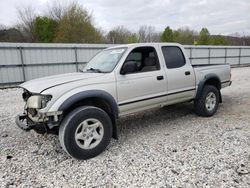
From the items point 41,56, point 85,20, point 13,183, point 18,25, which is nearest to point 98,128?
point 13,183

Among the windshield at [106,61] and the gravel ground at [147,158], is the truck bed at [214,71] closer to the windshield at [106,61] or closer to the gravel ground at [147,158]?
the gravel ground at [147,158]

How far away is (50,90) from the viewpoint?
10.6ft

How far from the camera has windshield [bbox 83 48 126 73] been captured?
13.2 ft

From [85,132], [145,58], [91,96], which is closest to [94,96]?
[91,96]

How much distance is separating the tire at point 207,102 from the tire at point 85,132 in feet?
8.53

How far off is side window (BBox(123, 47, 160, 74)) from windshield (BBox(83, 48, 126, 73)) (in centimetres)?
30

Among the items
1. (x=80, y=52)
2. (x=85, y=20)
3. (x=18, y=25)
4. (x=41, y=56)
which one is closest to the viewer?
(x=41, y=56)

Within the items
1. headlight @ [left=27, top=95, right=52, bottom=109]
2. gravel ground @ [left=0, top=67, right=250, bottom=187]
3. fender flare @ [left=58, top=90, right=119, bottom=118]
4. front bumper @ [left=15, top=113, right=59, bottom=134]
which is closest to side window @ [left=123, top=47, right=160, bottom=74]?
fender flare @ [left=58, top=90, right=119, bottom=118]

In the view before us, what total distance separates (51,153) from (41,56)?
9.94m

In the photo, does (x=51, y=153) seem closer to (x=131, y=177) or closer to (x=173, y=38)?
(x=131, y=177)

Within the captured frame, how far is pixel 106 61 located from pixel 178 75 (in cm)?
157

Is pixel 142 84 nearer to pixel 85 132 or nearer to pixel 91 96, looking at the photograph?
pixel 91 96

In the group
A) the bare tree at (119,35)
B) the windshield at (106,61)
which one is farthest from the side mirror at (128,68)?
the bare tree at (119,35)

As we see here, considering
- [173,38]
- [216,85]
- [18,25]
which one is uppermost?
[18,25]
